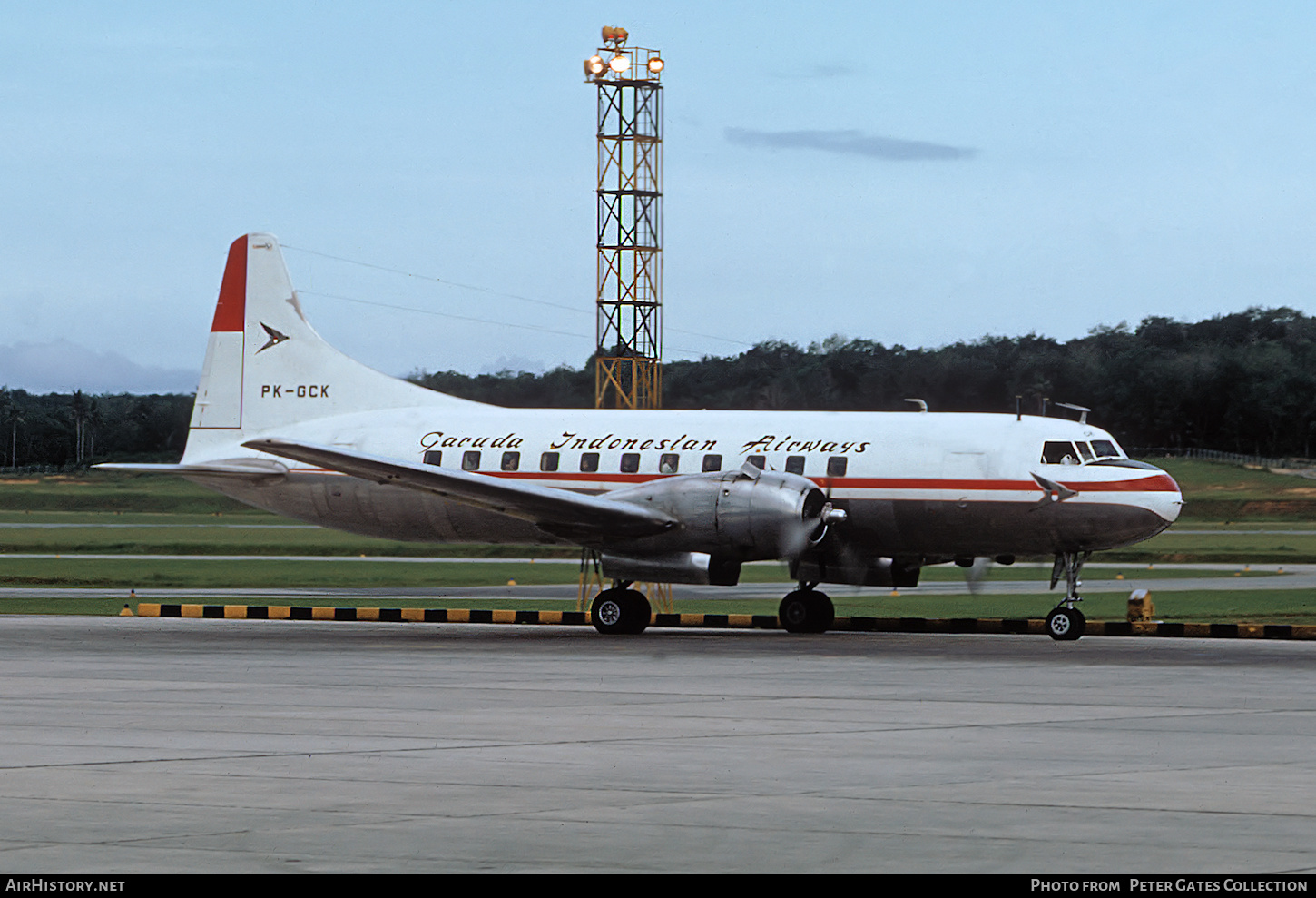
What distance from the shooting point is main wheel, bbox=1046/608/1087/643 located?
25.6 m

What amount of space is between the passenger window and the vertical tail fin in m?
10.8

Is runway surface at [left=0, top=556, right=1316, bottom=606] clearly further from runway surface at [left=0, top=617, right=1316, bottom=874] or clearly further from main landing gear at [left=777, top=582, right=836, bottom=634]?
runway surface at [left=0, top=617, right=1316, bottom=874]

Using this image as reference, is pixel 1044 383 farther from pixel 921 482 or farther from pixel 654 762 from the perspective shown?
pixel 654 762

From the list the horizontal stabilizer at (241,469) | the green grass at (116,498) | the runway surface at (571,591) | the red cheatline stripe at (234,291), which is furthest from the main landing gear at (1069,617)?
the green grass at (116,498)

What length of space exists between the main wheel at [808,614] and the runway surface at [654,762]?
5.42 m

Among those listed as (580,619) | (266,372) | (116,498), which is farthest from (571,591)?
(116,498)

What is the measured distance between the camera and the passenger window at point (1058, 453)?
1038 inches

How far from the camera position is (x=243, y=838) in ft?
30.1

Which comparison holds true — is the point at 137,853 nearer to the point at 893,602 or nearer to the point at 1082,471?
the point at 1082,471

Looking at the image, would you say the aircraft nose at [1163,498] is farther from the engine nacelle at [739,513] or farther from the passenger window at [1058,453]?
the engine nacelle at [739,513]

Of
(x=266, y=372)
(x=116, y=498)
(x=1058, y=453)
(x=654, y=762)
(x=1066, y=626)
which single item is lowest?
(x=654, y=762)

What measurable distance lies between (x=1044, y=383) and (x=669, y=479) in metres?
25.7

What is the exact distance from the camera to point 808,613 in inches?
1119

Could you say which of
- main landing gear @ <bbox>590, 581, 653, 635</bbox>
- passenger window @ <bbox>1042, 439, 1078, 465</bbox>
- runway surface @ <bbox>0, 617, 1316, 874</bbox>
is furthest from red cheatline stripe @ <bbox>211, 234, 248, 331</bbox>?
passenger window @ <bbox>1042, 439, 1078, 465</bbox>
